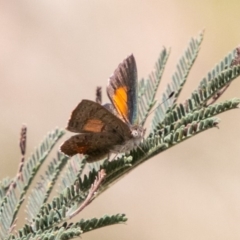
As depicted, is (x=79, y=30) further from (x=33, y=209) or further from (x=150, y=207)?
(x=33, y=209)

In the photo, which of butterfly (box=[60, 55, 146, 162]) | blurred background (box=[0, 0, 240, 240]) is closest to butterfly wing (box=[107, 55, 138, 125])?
butterfly (box=[60, 55, 146, 162])

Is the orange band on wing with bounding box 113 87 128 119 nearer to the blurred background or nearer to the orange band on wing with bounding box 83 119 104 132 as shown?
the orange band on wing with bounding box 83 119 104 132

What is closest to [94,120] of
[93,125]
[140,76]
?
[93,125]

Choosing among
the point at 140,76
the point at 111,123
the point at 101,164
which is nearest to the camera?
the point at 101,164

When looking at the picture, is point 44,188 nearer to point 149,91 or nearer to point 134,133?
point 134,133

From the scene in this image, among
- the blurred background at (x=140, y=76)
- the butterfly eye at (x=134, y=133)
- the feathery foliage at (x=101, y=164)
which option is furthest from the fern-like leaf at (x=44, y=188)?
the blurred background at (x=140, y=76)

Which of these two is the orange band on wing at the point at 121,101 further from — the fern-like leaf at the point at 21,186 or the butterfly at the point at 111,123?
the fern-like leaf at the point at 21,186
